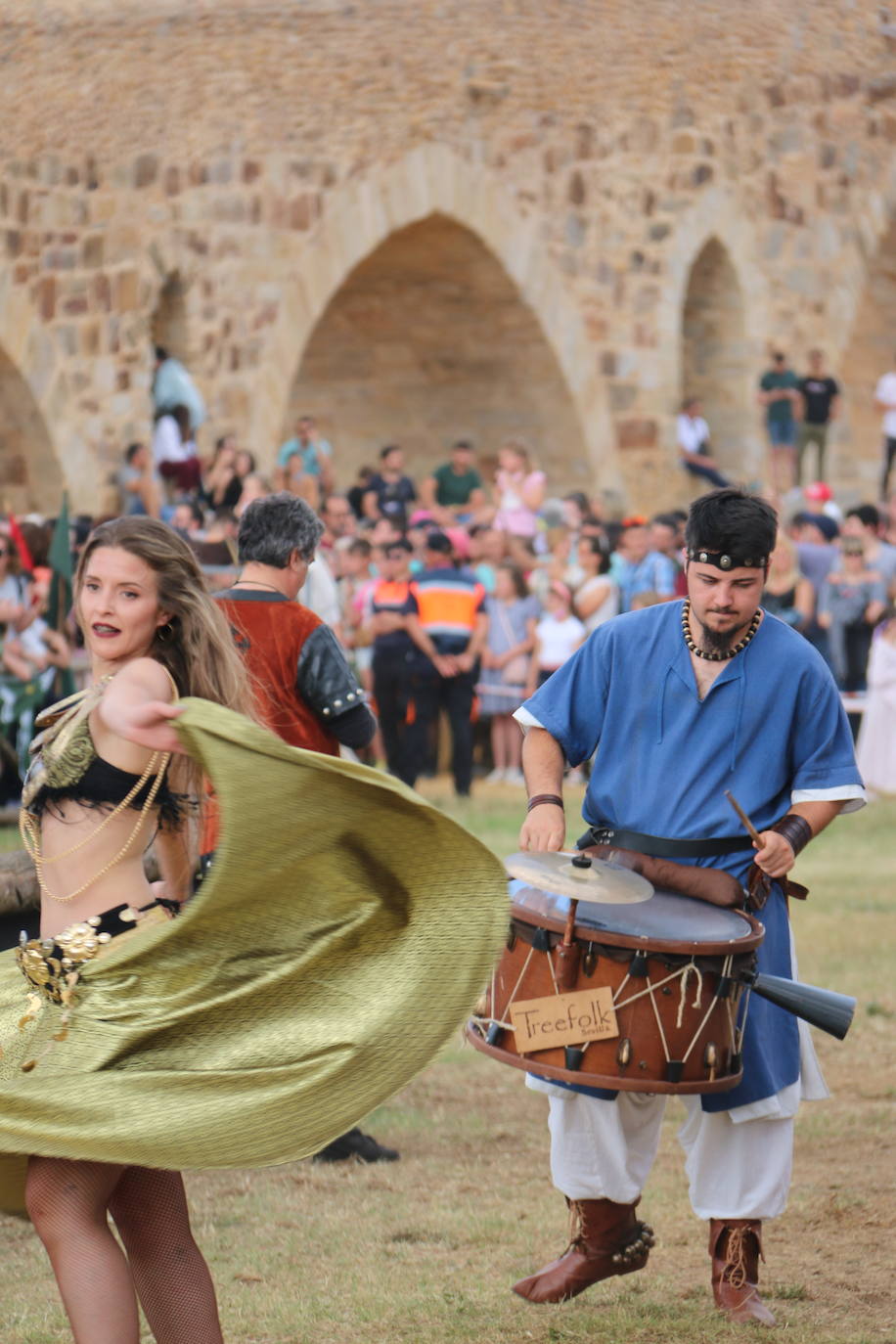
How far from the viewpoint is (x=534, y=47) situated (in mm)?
18219

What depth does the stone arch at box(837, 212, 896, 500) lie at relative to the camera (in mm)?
22875

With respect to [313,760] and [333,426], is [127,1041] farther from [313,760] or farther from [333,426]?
[333,426]

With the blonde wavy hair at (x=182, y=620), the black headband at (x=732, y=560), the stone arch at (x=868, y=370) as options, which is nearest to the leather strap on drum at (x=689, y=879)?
the black headband at (x=732, y=560)

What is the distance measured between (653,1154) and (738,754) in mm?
855

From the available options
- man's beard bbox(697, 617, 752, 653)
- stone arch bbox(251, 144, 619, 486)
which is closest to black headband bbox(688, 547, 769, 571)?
man's beard bbox(697, 617, 752, 653)

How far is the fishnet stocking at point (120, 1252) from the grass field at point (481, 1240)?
2.86 feet

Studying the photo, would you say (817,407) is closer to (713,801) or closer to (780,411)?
(780,411)

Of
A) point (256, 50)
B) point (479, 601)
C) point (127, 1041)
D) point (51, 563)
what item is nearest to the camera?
point (127, 1041)

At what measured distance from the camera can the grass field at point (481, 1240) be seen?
408 cm

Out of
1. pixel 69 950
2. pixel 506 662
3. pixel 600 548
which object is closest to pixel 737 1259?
pixel 69 950

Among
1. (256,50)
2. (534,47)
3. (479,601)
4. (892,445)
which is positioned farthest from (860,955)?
(892,445)

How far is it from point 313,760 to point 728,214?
18.1 meters

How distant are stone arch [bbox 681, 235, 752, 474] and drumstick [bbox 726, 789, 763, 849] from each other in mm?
17366

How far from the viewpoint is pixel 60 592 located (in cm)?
1045
